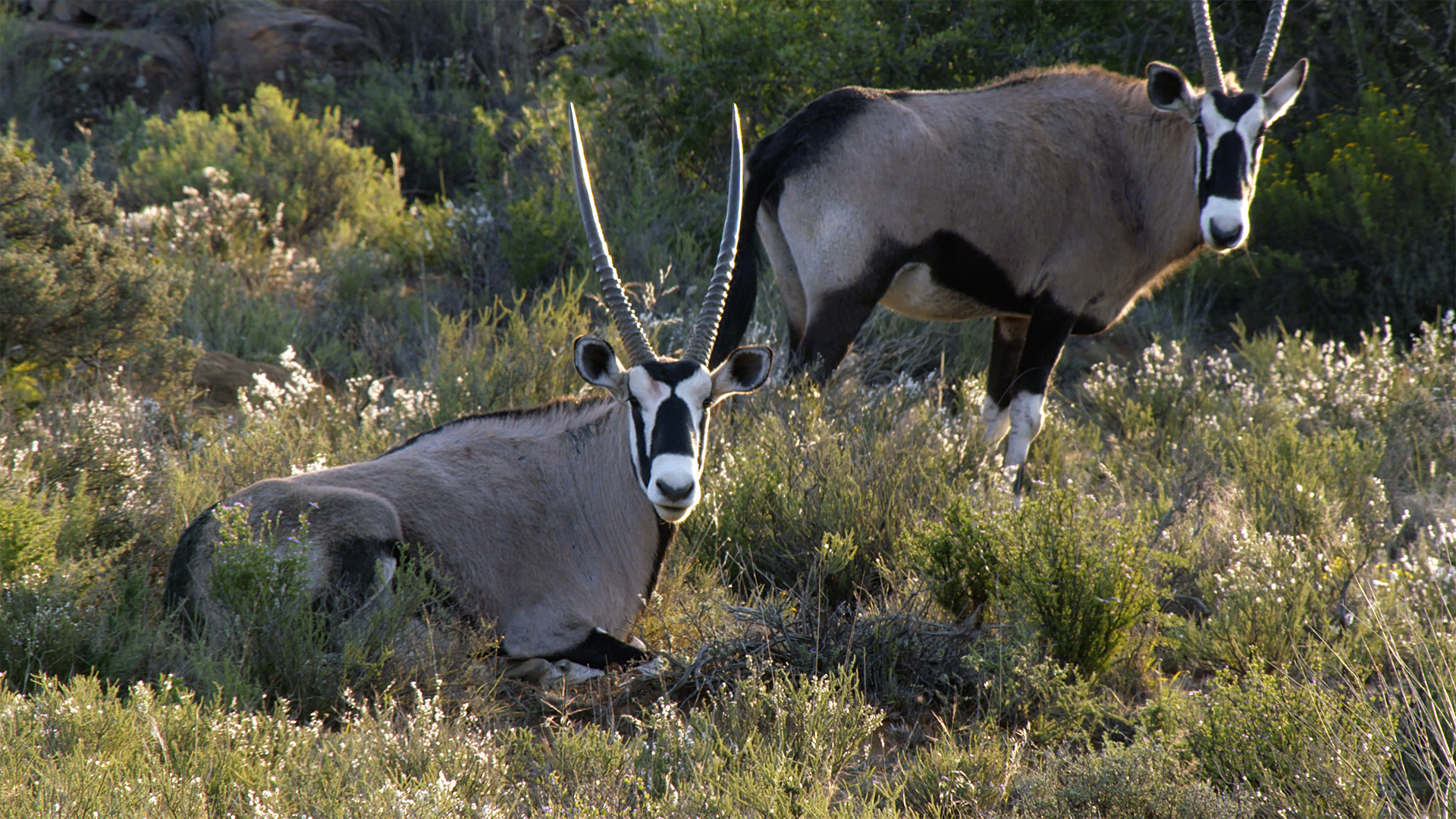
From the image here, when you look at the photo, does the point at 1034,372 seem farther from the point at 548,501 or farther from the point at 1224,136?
the point at 548,501

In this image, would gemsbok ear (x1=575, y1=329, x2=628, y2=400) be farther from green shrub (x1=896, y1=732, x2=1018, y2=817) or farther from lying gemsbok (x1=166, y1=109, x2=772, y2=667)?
green shrub (x1=896, y1=732, x2=1018, y2=817)

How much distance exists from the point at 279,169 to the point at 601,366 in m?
8.47

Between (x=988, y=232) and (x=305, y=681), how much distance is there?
4.01 meters

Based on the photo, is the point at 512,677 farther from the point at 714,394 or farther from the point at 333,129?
the point at 333,129

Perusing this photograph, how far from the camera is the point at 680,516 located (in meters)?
4.02

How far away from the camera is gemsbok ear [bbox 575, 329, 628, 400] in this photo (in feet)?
13.9

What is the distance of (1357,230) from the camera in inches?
359

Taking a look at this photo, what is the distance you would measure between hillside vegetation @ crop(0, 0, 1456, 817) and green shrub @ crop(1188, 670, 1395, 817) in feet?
0.05

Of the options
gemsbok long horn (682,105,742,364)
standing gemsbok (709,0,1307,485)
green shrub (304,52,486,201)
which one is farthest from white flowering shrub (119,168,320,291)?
gemsbok long horn (682,105,742,364)

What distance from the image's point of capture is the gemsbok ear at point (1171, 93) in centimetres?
614

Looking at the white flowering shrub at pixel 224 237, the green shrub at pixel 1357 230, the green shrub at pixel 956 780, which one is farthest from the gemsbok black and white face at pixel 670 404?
the green shrub at pixel 1357 230

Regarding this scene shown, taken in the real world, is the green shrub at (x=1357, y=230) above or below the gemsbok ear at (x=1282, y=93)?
below

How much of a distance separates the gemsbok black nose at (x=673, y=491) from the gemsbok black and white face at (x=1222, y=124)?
11.9ft

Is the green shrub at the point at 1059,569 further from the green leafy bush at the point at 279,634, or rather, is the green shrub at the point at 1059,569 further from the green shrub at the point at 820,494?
the green leafy bush at the point at 279,634
